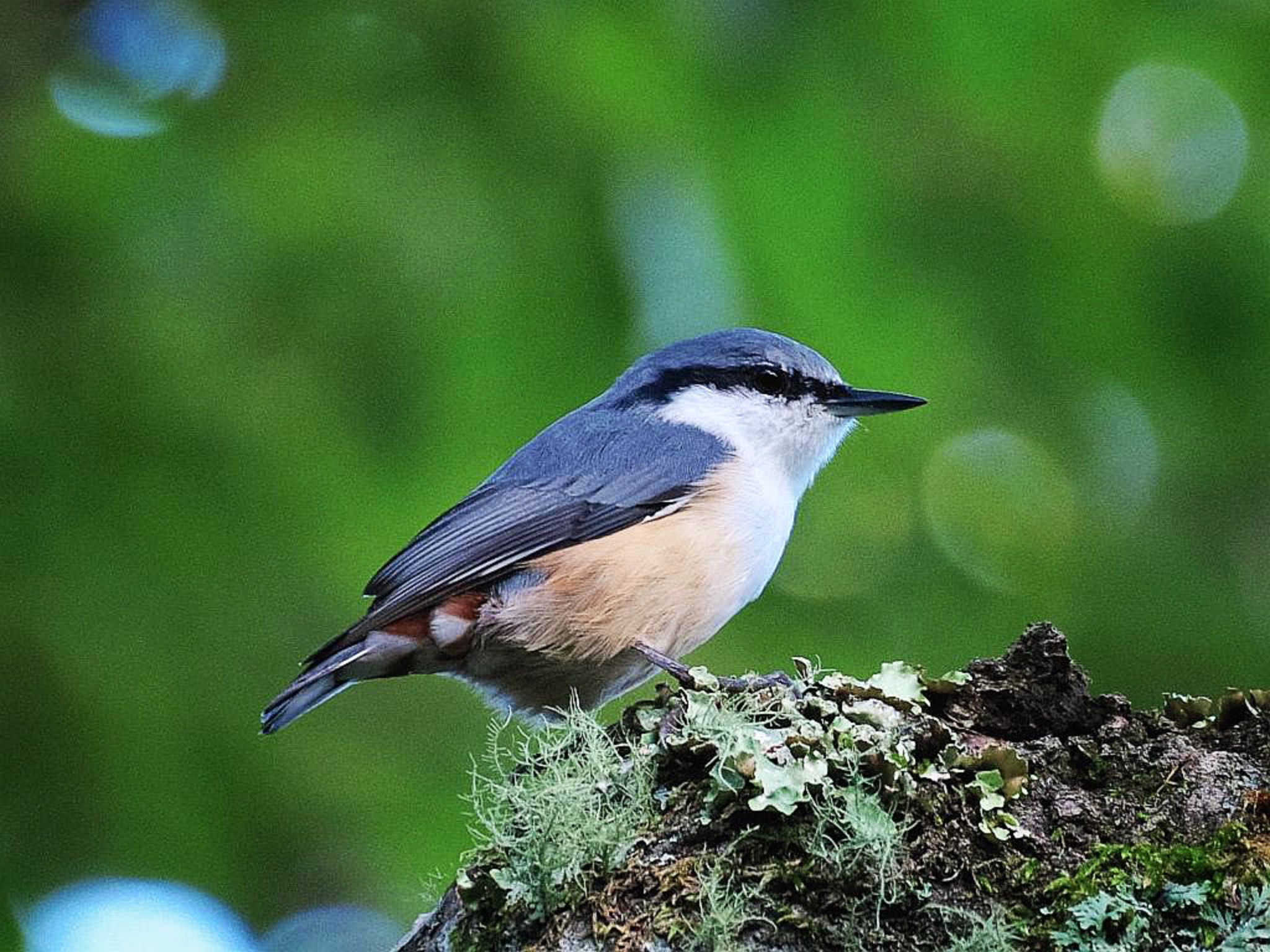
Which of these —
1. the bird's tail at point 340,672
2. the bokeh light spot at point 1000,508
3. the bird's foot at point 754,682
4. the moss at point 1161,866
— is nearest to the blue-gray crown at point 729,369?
the bokeh light spot at point 1000,508

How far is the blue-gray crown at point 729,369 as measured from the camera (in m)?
3.38

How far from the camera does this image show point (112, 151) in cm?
287

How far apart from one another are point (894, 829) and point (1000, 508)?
1790 millimetres

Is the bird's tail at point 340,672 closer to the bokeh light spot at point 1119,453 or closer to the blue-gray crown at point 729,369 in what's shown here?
the blue-gray crown at point 729,369

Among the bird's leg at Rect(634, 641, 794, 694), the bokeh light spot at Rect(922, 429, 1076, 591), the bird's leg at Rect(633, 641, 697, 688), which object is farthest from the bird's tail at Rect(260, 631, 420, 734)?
the bokeh light spot at Rect(922, 429, 1076, 591)

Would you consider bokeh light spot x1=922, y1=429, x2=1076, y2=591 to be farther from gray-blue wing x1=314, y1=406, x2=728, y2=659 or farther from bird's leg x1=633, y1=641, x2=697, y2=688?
bird's leg x1=633, y1=641, x2=697, y2=688

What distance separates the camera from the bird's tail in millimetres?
2740

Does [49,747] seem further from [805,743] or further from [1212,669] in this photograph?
[1212,669]

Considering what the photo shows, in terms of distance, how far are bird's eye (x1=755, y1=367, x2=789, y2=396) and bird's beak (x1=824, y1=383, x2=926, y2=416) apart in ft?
0.53

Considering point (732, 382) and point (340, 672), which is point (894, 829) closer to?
point (340, 672)

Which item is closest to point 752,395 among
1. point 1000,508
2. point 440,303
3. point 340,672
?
point 1000,508

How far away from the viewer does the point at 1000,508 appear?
3385mm

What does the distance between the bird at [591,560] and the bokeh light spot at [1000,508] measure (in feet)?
0.87

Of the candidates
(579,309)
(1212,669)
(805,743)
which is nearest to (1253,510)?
(1212,669)
